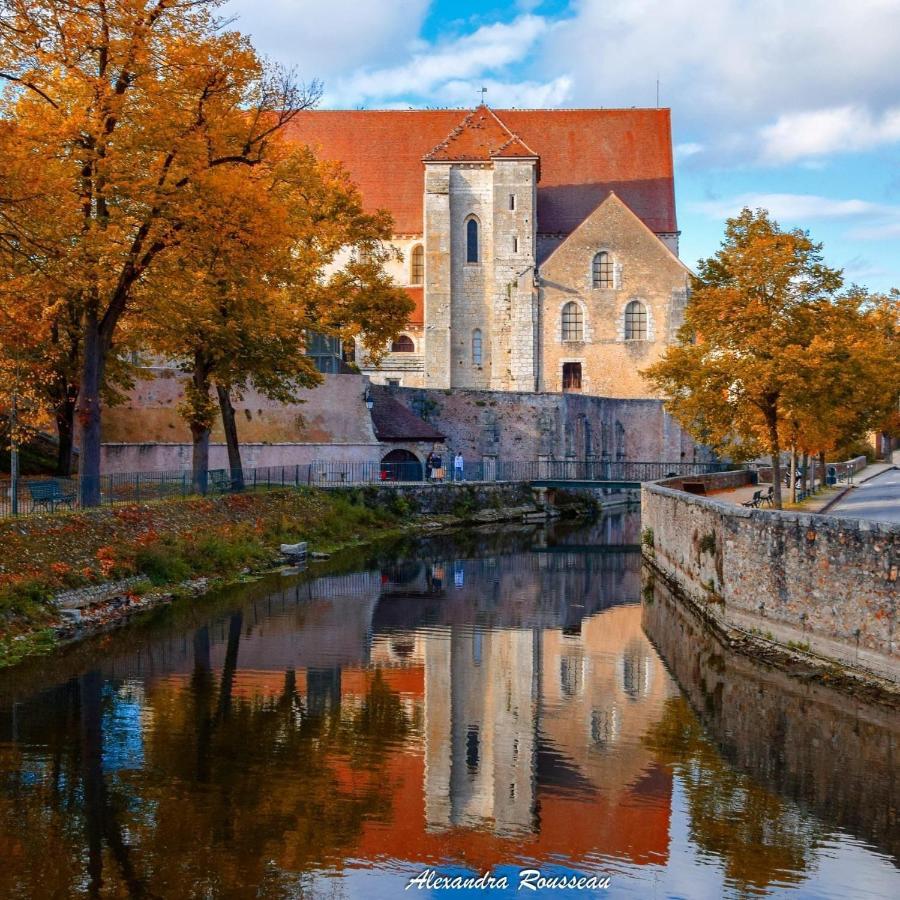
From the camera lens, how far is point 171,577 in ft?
72.6

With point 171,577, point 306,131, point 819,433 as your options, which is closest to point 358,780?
point 171,577

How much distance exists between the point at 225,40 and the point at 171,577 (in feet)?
31.7

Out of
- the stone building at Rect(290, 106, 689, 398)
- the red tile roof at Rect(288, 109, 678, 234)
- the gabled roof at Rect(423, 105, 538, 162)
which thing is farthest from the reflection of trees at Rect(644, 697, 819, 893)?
the red tile roof at Rect(288, 109, 678, 234)

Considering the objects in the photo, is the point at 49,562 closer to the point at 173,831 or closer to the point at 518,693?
the point at 518,693

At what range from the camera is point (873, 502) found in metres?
30.4

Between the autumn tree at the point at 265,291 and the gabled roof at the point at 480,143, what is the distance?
53.9ft

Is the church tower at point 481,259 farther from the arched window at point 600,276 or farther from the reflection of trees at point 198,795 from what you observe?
the reflection of trees at point 198,795

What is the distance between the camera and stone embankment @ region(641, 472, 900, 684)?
46.8ft

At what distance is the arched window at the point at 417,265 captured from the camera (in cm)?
5534

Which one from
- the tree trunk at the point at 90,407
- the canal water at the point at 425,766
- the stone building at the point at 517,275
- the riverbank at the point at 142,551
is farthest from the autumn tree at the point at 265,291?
the stone building at the point at 517,275

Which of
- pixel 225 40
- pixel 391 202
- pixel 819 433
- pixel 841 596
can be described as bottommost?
pixel 841 596

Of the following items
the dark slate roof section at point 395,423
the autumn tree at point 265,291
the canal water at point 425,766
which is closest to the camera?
the canal water at point 425,766

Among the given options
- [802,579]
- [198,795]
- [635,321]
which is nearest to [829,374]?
[802,579]

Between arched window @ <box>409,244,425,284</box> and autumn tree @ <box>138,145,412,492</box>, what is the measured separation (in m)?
18.6
